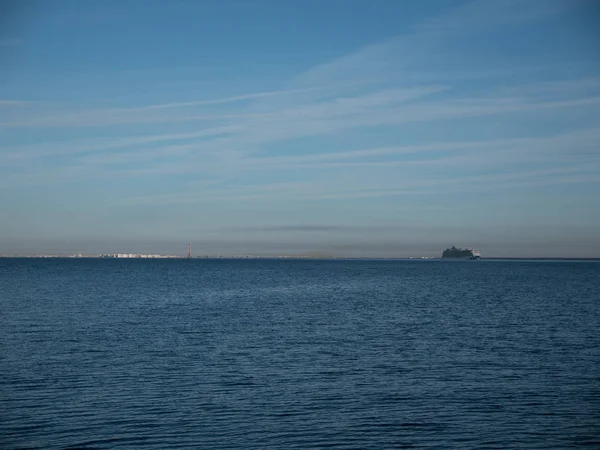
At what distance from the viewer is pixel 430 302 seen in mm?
75688

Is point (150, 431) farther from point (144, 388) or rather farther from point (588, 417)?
point (588, 417)

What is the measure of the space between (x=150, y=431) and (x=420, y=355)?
751 inches

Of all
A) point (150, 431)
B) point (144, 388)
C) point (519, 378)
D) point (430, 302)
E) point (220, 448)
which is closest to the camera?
point (220, 448)

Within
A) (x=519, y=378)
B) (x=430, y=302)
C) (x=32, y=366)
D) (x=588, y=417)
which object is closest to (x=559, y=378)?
(x=519, y=378)

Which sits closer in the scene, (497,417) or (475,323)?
(497,417)

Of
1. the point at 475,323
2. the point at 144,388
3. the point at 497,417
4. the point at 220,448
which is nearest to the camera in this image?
the point at 220,448

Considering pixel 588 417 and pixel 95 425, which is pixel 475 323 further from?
pixel 95 425

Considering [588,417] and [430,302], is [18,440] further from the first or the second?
[430,302]

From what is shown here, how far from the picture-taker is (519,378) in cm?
3158

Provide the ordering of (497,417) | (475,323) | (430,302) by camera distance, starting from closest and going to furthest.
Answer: (497,417) < (475,323) < (430,302)

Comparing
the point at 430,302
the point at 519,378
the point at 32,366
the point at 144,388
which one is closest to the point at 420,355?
the point at 519,378

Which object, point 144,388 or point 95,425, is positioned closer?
point 95,425

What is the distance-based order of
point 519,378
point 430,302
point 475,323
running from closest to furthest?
point 519,378
point 475,323
point 430,302

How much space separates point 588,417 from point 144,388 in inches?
755
